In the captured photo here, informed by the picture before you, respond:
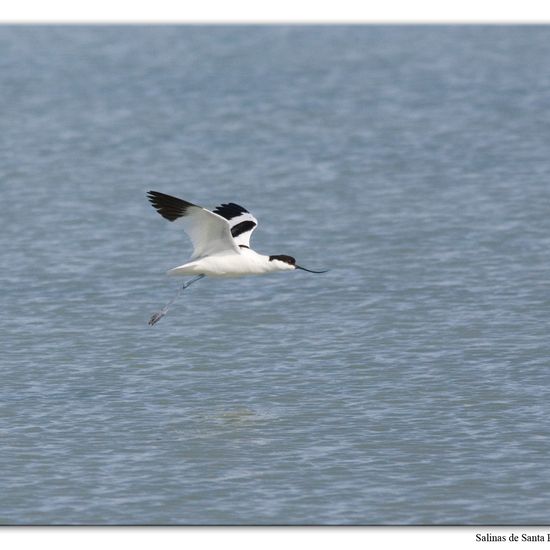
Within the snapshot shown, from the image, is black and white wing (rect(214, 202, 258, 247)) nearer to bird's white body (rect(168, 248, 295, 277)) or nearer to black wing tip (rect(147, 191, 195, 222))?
bird's white body (rect(168, 248, 295, 277))

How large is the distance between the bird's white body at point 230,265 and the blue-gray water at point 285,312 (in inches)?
62.2

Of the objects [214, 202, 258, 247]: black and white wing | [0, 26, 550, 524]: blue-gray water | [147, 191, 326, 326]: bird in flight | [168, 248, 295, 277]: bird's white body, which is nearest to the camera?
[0, 26, 550, 524]: blue-gray water

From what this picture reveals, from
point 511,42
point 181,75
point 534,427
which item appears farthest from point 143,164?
point 511,42

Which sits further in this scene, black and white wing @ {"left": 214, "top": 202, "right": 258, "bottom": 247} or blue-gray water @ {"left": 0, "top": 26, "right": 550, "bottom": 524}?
black and white wing @ {"left": 214, "top": 202, "right": 258, "bottom": 247}

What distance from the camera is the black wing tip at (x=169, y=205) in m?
20.3

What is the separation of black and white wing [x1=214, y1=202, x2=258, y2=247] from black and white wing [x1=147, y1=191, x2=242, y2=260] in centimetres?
90

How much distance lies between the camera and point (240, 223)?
22.7 meters

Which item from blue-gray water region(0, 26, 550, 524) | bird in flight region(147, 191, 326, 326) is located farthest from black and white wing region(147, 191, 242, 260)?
blue-gray water region(0, 26, 550, 524)

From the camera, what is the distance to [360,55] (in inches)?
2266

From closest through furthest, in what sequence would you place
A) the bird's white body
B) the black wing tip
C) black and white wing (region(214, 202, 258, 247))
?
1. the black wing tip
2. the bird's white body
3. black and white wing (region(214, 202, 258, 247))

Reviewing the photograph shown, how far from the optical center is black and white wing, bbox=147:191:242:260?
2033cm

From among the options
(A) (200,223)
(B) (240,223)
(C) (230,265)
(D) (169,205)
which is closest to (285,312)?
(B) (240,223)

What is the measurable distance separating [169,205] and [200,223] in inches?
24.4

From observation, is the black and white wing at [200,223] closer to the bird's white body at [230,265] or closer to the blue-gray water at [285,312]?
the bird's white body at [230,265]
